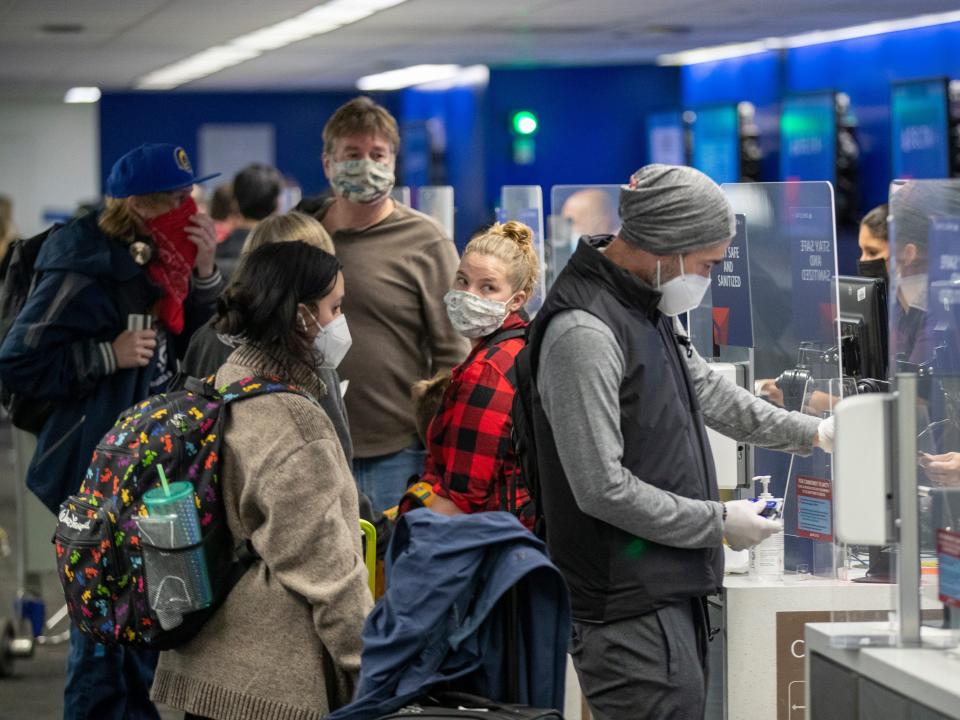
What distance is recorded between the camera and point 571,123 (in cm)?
1538

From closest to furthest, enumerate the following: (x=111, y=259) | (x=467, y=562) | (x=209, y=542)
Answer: (x=467, y=562), (x=209, y=542), (x=111, y=259)

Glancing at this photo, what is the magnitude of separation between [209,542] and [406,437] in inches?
67.0

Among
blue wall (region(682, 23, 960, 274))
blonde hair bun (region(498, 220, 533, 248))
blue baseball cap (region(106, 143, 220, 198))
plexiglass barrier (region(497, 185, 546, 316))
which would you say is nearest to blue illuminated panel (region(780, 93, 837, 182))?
blue wall (region(682, 23, 960, 274))

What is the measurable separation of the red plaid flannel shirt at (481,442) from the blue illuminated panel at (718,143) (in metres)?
10.5

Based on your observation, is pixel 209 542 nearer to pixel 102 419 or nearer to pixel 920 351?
pixel 920 351

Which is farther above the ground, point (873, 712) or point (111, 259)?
point (111, 259)

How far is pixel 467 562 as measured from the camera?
7.86 ft

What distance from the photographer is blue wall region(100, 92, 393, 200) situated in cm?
1944

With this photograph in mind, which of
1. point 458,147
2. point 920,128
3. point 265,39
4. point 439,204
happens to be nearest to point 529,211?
point 439,204

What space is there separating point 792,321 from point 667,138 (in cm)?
1199

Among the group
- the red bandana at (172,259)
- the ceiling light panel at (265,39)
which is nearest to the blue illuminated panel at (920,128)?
the ceiling light panel at (265,39)

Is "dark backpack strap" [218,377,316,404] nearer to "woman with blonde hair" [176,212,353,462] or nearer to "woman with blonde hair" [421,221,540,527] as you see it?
"woman with blonde hair" [176,212,353,462]

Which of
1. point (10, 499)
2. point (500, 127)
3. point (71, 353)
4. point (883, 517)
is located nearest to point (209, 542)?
point (883, 517)

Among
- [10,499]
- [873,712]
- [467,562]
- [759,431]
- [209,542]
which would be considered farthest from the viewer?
[10,499]
